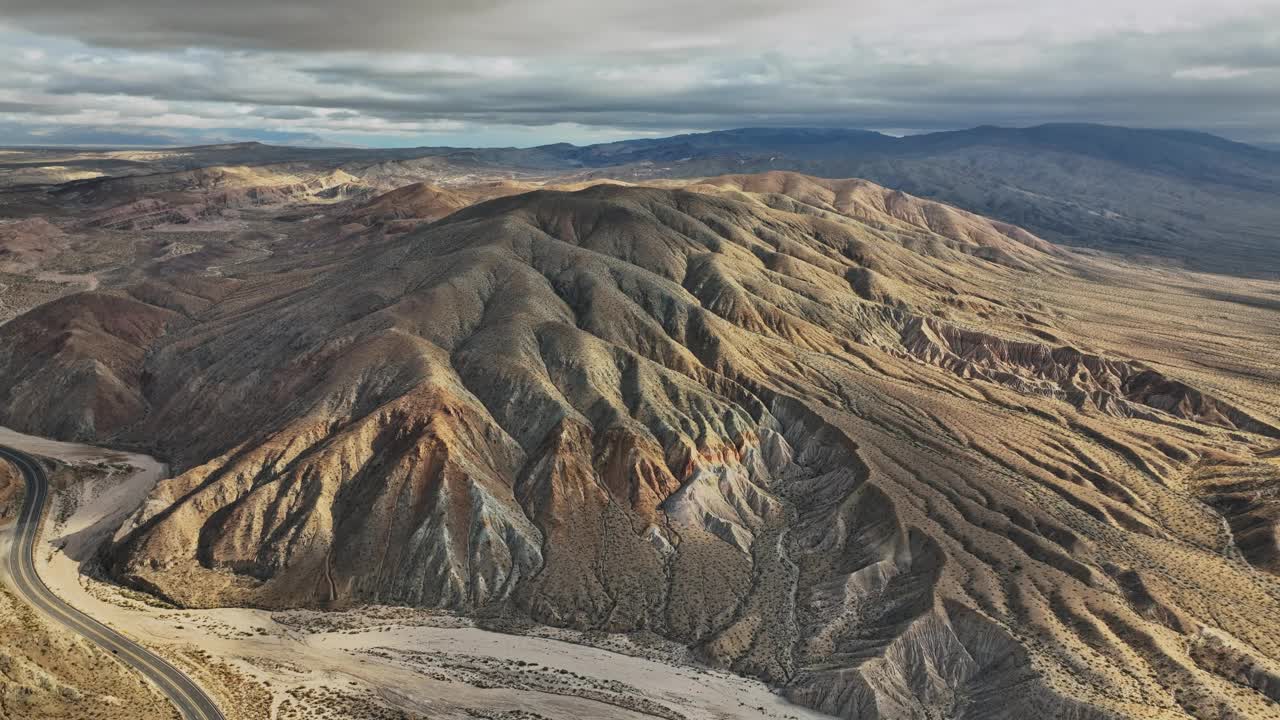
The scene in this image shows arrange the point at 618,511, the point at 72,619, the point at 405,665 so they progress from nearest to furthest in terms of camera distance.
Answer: the point at 405,665 → the point at 72,619 → the point at 618,511

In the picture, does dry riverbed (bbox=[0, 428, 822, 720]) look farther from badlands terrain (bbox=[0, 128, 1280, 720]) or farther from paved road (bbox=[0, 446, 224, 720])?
paved road (bbox=[0, 446, 224, 720])

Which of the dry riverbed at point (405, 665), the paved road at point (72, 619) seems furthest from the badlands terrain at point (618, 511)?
the paved road at point (72, 619)

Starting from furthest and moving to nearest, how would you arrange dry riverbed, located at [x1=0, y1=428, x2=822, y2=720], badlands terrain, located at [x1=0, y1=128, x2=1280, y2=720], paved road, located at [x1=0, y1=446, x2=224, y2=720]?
badlands terrain, located at [x1=0, y1=128, x2=1280, y2=720], dry riverbed, located at [x1=0, y1=428, x2=822, y2=720], paved road, located at [x1=0, y1=446, x2=224, y2=720]

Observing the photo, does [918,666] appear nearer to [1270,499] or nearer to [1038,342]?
[1270,499]

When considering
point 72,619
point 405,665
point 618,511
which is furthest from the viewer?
point 618,511

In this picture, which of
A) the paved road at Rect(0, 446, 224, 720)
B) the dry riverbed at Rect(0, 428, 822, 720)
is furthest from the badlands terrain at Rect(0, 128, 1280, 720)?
the paved road at Rect(0, 446, 224, 720)

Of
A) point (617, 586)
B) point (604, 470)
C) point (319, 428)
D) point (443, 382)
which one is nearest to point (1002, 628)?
point (617, 586)

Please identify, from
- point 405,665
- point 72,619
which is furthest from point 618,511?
point 72,619

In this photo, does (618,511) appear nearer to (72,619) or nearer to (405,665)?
(405,665)

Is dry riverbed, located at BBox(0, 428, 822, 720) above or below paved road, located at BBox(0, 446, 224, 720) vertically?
below
